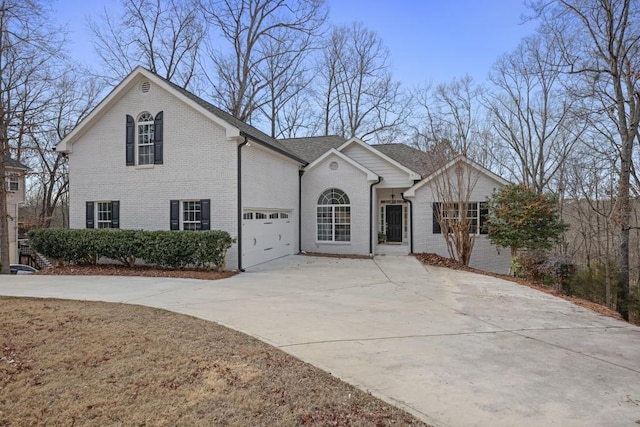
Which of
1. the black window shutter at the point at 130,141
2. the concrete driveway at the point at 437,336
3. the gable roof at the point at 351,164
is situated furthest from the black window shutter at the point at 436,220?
the black window shutter at the point at 130,141

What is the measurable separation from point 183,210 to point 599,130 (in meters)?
17.6

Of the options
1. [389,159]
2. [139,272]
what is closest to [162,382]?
[139,272]

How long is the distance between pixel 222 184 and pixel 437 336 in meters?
8.68

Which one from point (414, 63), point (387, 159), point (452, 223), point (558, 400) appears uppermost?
point (414, 63)

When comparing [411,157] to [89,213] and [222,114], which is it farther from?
[89,213]

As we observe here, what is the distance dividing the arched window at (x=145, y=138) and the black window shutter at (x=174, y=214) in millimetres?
1810

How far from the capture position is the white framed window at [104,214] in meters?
13.8

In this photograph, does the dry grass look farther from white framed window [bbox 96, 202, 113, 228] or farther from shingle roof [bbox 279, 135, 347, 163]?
shingle roof [bbox 279, 135, 347, 163]

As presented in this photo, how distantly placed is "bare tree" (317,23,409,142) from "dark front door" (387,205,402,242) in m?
13.4

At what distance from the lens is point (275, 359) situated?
461 cm

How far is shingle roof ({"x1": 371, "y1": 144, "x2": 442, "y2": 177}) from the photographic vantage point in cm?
1664

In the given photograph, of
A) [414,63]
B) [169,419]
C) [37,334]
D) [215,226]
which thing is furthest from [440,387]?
[414,63]

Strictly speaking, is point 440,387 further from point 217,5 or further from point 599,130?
point 217,5

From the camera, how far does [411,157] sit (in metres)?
19.6
